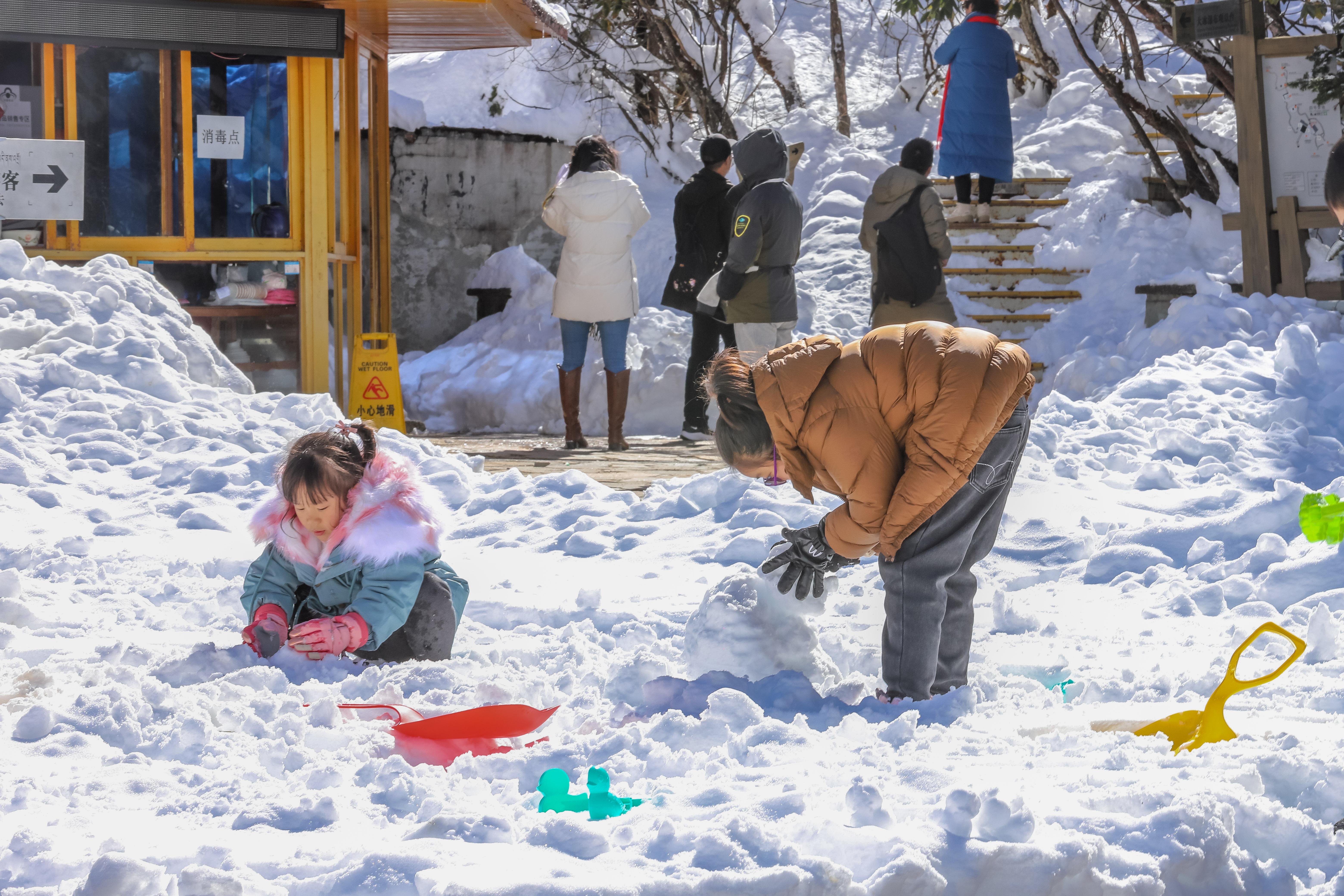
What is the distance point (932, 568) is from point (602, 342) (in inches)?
190

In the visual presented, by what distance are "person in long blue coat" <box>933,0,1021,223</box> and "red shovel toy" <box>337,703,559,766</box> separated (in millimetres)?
8047

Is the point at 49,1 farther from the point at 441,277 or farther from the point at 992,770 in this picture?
the point at 992,770

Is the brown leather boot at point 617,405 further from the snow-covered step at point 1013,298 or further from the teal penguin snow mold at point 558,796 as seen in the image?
the teal penguin snow mold at point 558,796

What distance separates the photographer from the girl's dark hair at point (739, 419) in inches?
123

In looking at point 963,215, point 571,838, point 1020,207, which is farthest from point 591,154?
point 571,838

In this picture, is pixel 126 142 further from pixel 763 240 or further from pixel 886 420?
pixel 886 420

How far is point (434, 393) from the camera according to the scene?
10.5m


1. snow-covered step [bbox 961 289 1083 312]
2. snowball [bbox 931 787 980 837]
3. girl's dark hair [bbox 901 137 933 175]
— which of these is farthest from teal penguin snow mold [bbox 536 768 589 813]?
snow-covered step [bbox 961 289 1083 312]

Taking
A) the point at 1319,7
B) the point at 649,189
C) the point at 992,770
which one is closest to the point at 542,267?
the point at 649,189

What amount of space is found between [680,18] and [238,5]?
21.9 feet

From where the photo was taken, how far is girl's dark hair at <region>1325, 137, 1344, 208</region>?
2822mm

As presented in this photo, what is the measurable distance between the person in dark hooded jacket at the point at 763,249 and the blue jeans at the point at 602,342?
2.47ft

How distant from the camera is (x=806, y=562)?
10.7 feet

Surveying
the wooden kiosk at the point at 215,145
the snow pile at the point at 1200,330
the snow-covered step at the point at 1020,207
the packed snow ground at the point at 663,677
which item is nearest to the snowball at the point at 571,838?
the packed snow ground at the point at 663,677
